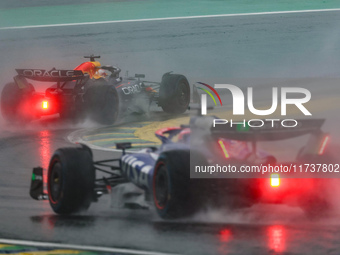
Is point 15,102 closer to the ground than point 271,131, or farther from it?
farther from it

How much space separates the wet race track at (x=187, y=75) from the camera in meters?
9.37

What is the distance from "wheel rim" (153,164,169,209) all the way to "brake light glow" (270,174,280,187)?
1.17 metres

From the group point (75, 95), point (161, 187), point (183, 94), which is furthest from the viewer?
point (183, 94)

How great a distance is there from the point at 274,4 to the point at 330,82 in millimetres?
10892

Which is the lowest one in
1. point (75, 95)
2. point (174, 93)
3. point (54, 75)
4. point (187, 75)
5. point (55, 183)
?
point (55, 183)

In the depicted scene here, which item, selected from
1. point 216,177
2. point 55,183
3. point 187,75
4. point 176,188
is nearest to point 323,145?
point 216,177

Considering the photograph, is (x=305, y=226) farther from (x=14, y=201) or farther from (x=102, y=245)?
(x=14, y=201)

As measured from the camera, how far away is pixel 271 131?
360 inches

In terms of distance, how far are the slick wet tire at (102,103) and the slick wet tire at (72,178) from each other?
756cm

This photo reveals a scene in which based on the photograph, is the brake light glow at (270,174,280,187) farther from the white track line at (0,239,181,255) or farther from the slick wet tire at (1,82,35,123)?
the slick wet tire at (1,82,35,123)

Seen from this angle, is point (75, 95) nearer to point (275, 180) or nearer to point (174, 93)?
point (174, 93)

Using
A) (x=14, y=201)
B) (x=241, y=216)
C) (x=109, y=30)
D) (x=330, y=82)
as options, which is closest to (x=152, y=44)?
(x=109, y=30)

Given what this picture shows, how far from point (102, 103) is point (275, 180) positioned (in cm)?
968

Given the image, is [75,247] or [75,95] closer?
[75,247]
